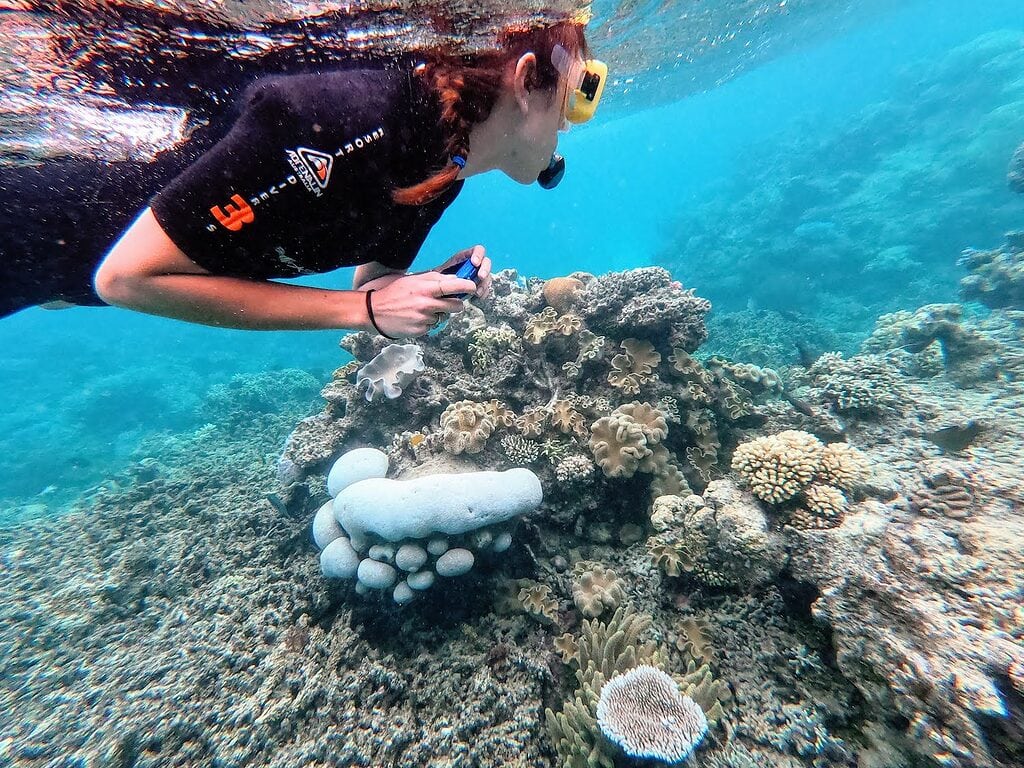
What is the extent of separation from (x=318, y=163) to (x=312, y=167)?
26 millimetres

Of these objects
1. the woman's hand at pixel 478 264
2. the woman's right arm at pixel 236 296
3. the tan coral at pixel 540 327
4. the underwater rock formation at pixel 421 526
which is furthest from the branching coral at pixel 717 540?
the woman's right arm at pixel 236 296

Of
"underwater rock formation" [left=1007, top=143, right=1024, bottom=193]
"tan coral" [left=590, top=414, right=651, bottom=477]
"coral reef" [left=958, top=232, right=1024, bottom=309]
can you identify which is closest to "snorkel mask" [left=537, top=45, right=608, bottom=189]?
"tan coral" [left=590, top=414, right=651, bottom=477]

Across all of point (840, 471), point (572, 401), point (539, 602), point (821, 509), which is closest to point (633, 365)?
point (572, 401)

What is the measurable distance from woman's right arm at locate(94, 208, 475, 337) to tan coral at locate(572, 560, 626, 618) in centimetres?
340

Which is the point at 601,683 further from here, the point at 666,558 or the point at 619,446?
the point at 619,446

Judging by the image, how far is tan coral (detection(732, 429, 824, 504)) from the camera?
3977 mm

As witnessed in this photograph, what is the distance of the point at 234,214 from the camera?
1524mm

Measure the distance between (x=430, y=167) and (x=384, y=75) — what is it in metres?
0.37

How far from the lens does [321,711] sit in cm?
382

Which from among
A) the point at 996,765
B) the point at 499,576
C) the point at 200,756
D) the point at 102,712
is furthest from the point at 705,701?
the point at 102,712

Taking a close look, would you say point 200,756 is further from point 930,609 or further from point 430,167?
point 930,609

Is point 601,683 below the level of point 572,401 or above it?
below

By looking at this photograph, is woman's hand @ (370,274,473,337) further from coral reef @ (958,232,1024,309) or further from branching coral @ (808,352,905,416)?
coral reef @ (958,232,1024,309)

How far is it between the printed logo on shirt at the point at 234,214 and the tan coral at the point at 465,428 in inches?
140
